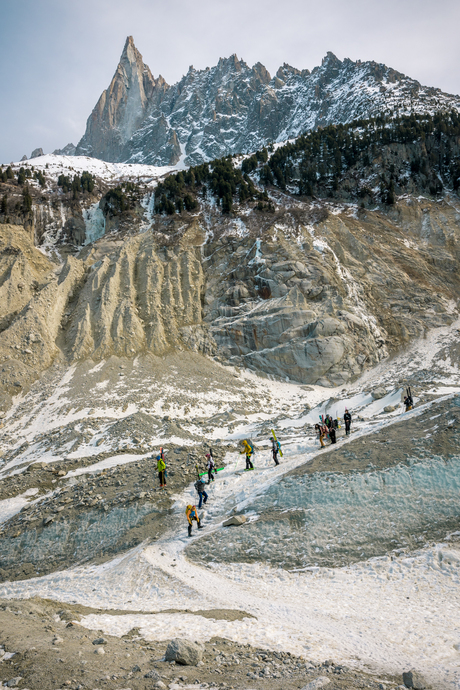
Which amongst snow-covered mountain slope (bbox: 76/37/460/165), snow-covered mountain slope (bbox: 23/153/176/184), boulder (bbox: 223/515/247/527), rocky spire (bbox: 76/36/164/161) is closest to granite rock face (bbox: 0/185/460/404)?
boulder (bbox: 223/515/247/527)

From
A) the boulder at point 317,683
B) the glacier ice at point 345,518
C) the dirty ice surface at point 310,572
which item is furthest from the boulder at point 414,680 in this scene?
the glacier ice at point 345,518

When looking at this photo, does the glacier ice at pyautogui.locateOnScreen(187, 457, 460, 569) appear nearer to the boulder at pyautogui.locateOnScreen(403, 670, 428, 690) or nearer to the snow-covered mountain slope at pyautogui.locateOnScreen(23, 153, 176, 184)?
the boulder at pyautogui.locateOnScreen(403, 670, 428, 690)

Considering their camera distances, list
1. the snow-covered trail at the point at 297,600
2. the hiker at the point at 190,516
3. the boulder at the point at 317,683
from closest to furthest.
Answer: the boulder at the point at 317,683, the snow-covered trail at the point at 297,600, the hiker at the point at 190,516

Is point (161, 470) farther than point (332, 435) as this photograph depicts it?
No

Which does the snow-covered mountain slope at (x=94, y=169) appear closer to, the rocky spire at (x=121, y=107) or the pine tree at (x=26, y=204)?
the pine tree at (x=26, y=204)

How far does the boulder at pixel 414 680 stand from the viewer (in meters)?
5.42

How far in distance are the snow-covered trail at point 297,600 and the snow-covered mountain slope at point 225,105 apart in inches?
4086

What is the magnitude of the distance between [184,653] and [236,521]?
6.51 m

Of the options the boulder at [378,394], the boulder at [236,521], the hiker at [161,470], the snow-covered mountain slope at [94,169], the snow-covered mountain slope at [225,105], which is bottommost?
the boulder at [236,521]

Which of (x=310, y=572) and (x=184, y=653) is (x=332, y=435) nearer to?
(x=310, y=572)

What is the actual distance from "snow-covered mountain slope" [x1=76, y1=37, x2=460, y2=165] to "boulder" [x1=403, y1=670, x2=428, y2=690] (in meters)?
106

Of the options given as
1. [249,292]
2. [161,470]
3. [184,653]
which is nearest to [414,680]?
[184,653]

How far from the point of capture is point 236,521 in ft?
40.5

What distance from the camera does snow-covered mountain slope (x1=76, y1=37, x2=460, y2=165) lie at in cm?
11288
